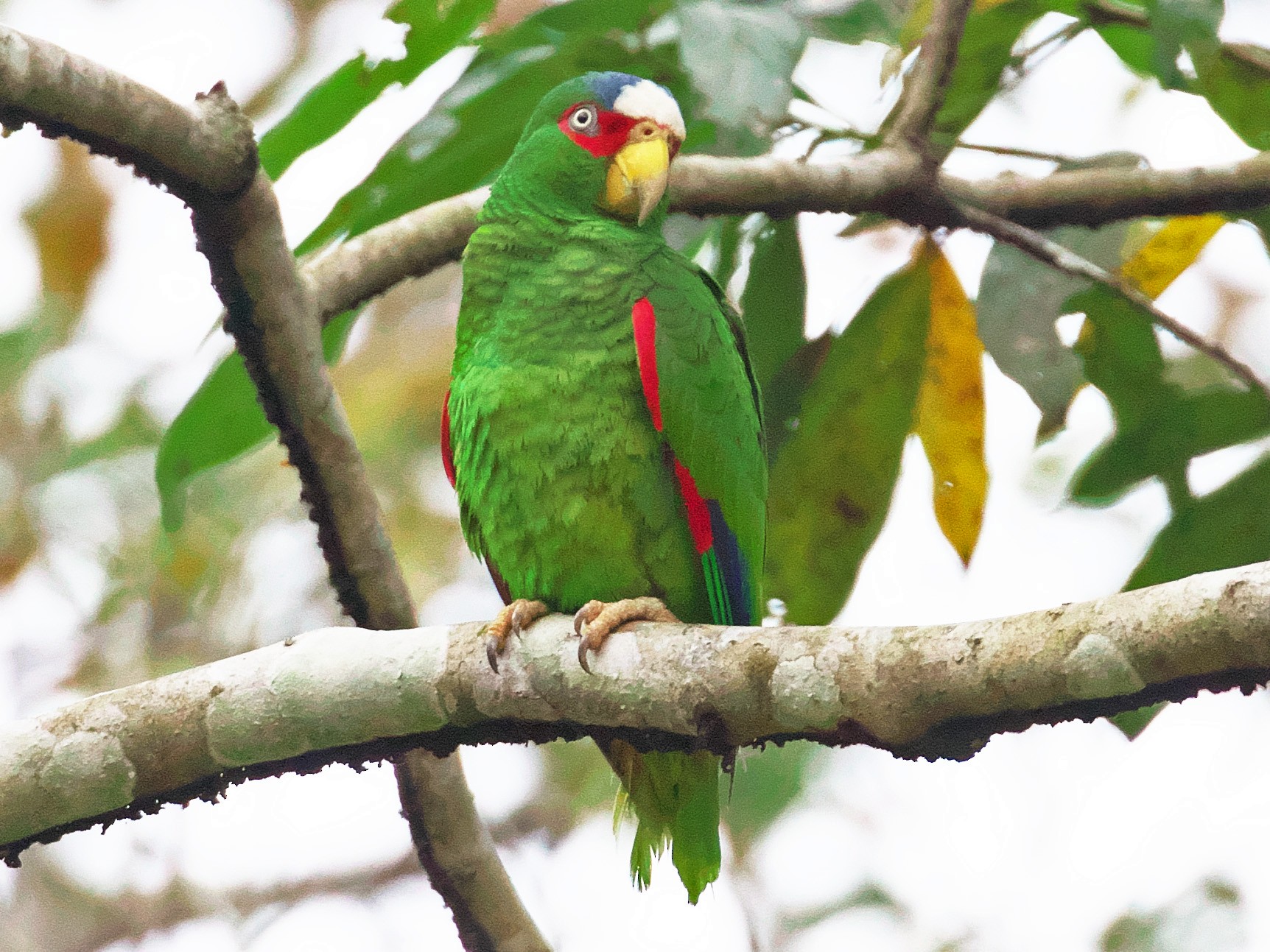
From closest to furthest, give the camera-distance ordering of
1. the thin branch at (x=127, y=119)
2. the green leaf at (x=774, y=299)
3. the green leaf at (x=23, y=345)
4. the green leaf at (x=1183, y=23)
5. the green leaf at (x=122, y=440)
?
the thin branch at (x=127, y=119)
the green leaf at (x=1183, y=23)
the green leaf at (x=774, y=299)
the green leaf at (x=122, y=440)
the green leaf at (x=23, y=345)

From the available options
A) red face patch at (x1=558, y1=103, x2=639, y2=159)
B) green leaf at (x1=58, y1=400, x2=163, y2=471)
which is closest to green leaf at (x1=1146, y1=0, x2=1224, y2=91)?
red face patch at (x1=558, y1=103, x2=639, y2=159)

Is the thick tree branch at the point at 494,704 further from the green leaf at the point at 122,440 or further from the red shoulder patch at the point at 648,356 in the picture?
the green leaf at the point at 122,440

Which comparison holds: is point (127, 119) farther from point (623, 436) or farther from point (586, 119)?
point (586, 119)

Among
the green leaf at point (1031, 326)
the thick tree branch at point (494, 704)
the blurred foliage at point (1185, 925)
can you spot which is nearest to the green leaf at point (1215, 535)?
the green leaf at point (1031, 326)

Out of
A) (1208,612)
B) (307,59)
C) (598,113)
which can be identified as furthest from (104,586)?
(1208,612)

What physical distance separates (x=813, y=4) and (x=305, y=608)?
4748mm

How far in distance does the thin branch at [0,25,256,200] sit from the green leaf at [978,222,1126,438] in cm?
185

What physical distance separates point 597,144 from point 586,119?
7 cm

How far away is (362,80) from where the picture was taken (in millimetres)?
2848

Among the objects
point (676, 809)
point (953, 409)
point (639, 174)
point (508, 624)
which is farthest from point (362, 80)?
point (676, 809)

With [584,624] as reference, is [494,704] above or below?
below

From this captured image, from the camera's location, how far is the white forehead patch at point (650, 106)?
9.77 ft

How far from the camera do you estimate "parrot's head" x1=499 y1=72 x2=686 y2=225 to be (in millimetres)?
2980

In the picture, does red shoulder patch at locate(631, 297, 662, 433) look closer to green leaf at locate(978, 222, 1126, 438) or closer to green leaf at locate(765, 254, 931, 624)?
green leaf at locate(765, 254, 931, 624)
